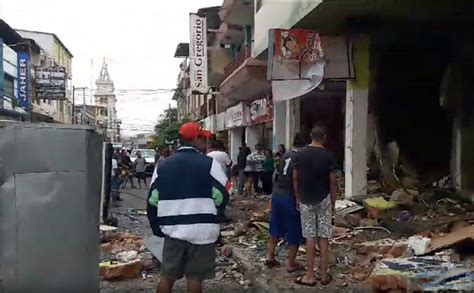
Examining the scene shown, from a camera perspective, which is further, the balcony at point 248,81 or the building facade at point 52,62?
the building facade at point 52,62

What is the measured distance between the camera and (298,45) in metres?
11.9

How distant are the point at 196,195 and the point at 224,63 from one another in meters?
30.5

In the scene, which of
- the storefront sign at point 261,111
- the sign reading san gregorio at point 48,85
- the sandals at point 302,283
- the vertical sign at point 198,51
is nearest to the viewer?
the sandals at point 302,283

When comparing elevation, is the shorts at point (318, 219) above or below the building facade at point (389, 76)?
below

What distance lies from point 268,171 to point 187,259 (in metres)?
12.7

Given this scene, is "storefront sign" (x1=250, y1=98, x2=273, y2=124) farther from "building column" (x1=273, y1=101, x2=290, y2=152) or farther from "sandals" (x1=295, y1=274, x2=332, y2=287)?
"sandals" (x1=295, y1=274, x2=332, y2=287)

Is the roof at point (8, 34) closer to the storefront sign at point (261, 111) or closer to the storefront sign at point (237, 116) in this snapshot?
the storefront sign at point (237, 116)

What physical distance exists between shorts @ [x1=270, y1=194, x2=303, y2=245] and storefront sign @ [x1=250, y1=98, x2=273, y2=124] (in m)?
13.1

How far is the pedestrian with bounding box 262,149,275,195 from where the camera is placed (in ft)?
57.3

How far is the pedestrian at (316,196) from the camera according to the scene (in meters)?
6.52

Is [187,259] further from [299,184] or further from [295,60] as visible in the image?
[295,60]

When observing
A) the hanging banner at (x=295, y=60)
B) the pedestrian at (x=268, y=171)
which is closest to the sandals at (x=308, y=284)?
the hanging banner at (x=295, y=60)

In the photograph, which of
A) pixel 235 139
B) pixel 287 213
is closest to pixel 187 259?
pixel 287 213

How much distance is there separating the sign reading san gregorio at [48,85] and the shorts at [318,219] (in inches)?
1490
